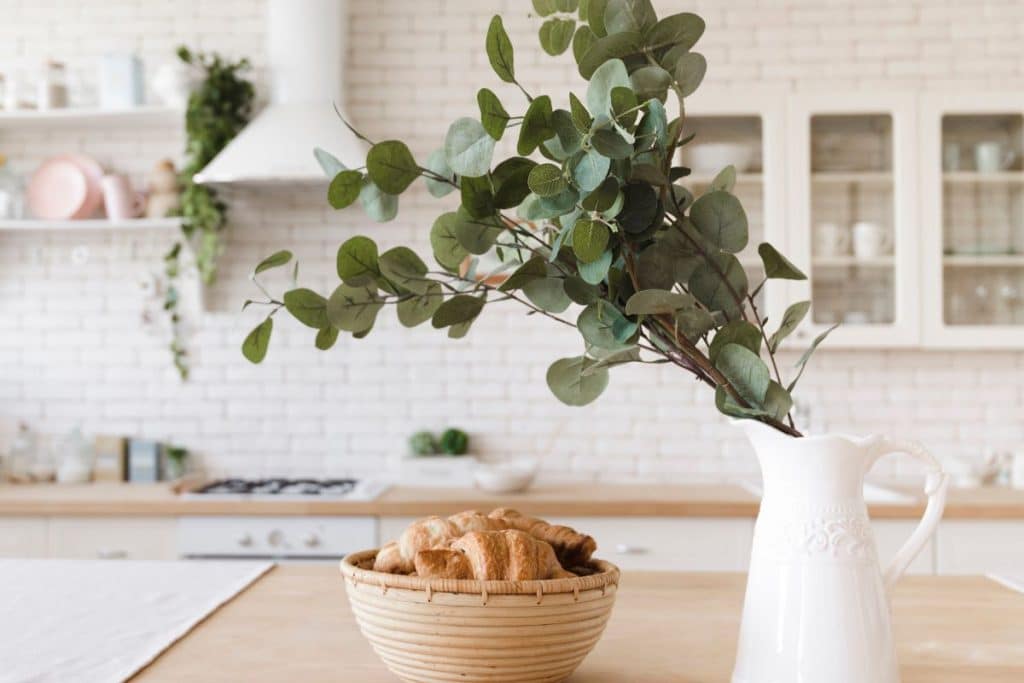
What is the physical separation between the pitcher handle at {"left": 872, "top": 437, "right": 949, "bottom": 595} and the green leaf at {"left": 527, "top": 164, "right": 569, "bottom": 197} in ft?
1.36

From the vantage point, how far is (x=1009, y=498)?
10.6 feet

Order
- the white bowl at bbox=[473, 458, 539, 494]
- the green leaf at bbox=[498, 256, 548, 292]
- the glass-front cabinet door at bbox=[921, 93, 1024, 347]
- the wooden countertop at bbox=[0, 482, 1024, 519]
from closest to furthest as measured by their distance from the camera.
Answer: the green leaf at bbox=[498, 256, 548, 292] → the wooden countertop at bbox=[0, 482, 1024, 519] → the white bowl at bbox=[473, 458, 539, 494] → the glass-front cabinet door at bbox=[921, 93, 1024, 347]

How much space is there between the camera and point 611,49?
99cm

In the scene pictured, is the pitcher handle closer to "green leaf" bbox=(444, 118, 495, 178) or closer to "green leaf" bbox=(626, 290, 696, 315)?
"green leaf" bbox=(626, 290, 696, 315)

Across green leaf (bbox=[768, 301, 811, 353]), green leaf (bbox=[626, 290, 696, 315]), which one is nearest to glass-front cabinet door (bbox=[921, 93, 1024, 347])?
green leaf (bbox=[768, 301, 811, 353])

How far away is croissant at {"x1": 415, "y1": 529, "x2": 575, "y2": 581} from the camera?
1003mm

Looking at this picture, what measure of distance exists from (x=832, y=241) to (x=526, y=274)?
2.81 m

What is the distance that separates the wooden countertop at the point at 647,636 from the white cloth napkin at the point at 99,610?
0.13ft

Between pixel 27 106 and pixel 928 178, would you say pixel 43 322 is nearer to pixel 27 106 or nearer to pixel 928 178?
pixel 27 106

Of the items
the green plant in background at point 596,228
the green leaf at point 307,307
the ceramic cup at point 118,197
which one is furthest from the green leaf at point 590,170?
the ceramic cup at point 118,197

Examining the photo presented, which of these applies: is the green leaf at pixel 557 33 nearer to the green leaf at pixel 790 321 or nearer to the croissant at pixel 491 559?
the green leaf at pixel 790 321

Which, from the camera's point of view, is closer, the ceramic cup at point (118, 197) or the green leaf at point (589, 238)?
the green leaf at point (589, 238)

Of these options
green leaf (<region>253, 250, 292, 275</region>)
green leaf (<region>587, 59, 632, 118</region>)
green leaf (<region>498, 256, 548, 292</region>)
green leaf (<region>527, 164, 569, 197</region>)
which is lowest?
green leaf (<region>498, 256, 548, 292</region>)

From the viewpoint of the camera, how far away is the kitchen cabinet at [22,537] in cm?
328
